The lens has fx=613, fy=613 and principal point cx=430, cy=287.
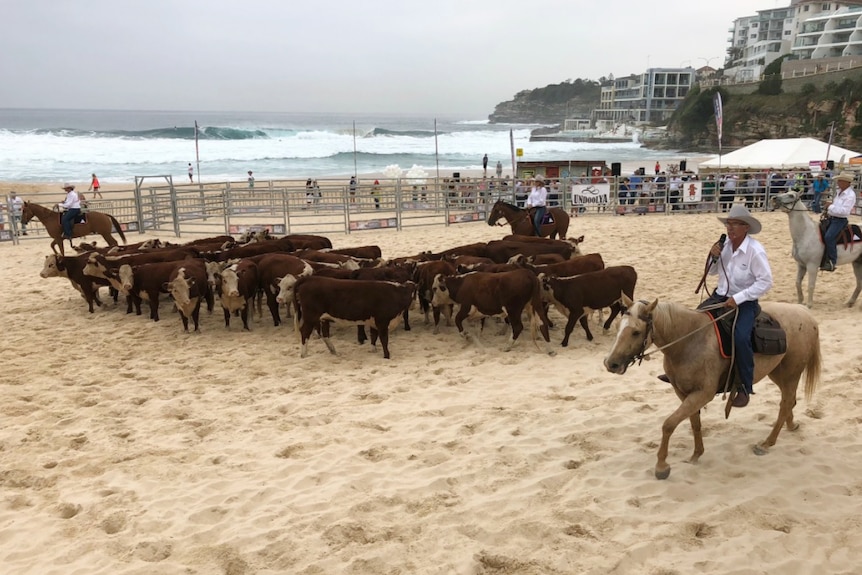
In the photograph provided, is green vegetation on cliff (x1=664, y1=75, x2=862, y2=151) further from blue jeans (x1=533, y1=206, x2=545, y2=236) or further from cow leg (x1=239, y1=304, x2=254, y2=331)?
cow leg (x1=239, y1=304, x2=254, y2=331)

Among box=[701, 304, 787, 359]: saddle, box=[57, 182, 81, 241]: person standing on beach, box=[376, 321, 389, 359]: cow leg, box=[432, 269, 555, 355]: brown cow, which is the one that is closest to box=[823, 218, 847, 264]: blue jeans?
box=[432, 269, 555, 355]: brown cow

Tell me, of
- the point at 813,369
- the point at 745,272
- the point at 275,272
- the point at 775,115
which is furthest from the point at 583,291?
the point at 775,115

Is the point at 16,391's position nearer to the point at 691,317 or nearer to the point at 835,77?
the point at 691,317

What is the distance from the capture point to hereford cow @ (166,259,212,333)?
7.89 metres

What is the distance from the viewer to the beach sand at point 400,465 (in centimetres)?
359

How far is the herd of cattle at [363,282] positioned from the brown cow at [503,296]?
12 mm

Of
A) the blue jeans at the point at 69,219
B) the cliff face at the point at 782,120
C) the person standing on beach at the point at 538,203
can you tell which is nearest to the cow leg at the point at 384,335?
the person standing on beach at the point at 538,203

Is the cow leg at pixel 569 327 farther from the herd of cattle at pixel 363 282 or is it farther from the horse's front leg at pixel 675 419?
the horse's front leg at pixel 675 419

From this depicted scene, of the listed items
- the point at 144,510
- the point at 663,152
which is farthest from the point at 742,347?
the point at 663,152

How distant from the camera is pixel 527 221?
42.3ft

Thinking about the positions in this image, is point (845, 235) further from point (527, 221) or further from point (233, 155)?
point (233, 155)

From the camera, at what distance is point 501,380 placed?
21.0ft

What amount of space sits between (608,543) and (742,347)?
5.40 ft

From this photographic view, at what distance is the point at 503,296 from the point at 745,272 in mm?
3296
